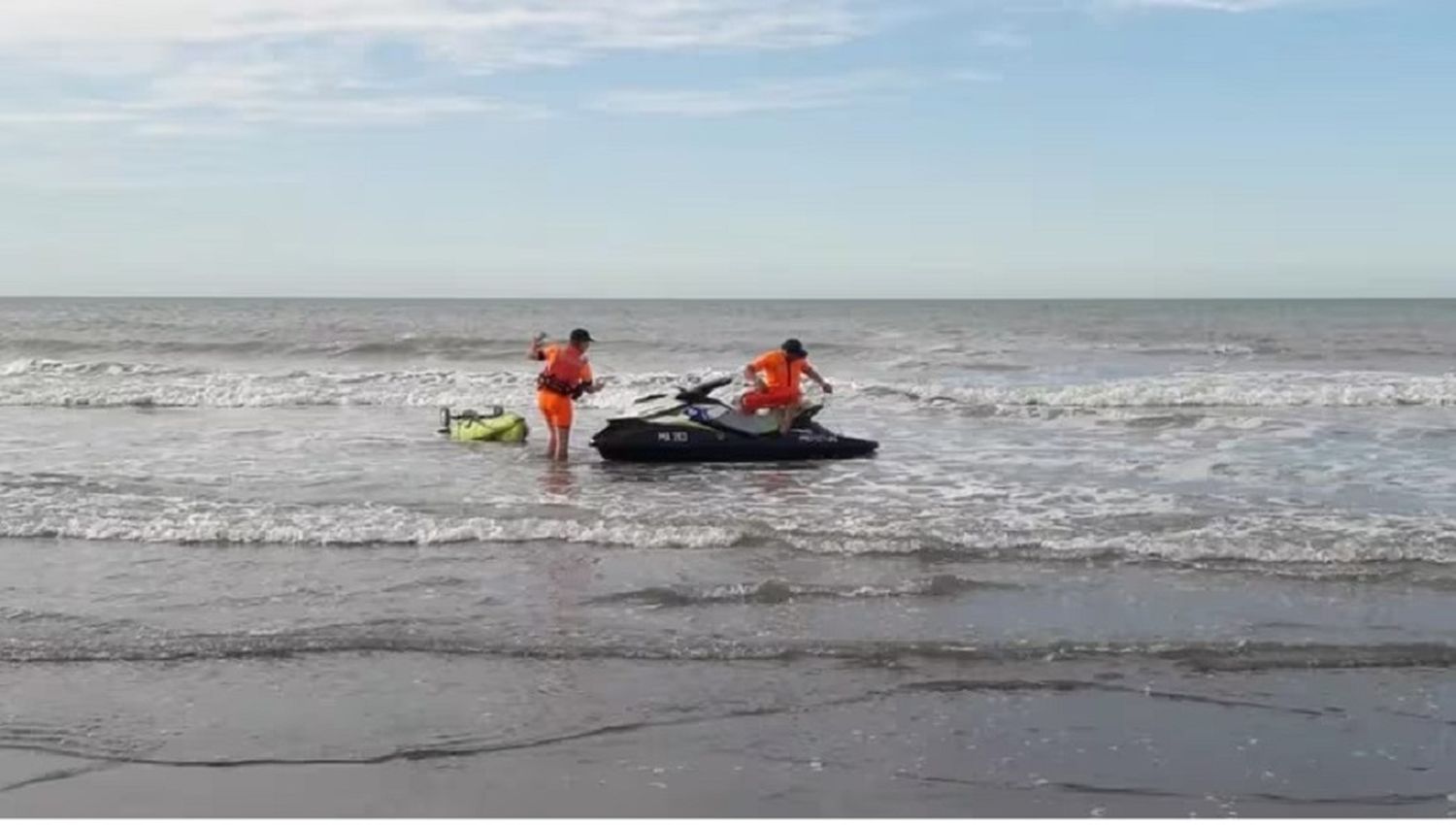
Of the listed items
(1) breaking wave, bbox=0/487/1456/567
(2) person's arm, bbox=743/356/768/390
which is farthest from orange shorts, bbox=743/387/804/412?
(1) breaking wave, bbox=0/487/1456/567

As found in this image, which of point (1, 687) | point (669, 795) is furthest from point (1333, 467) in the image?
point (1, 687)

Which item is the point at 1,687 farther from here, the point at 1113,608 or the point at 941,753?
the point at 1113,608

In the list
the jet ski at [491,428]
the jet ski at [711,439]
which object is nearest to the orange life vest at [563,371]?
the jet ski at [711,439]

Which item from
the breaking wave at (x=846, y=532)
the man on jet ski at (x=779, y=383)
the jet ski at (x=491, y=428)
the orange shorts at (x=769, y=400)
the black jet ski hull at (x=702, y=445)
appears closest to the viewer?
the breaking wave at (x=846, y=532)

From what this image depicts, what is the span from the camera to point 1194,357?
35656mm

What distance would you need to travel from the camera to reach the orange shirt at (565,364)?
46.5 ft

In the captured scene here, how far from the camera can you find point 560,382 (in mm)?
14219

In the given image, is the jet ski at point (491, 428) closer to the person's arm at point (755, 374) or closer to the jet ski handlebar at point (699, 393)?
the jet ski handlebar at point (699, 393)

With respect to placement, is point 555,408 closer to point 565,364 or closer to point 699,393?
point 565,364

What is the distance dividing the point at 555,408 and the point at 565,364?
1.58 ft

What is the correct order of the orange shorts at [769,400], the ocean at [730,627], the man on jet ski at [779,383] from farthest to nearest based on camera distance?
1. the orange shorts at [769,400]
2. the man on jet ski at [779,383]
3. the ocean at [730,627]

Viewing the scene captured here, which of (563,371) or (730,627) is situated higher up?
(563,371)

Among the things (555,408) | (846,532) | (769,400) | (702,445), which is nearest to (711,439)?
(702,445)

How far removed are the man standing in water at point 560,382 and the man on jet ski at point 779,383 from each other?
172 centimetres
